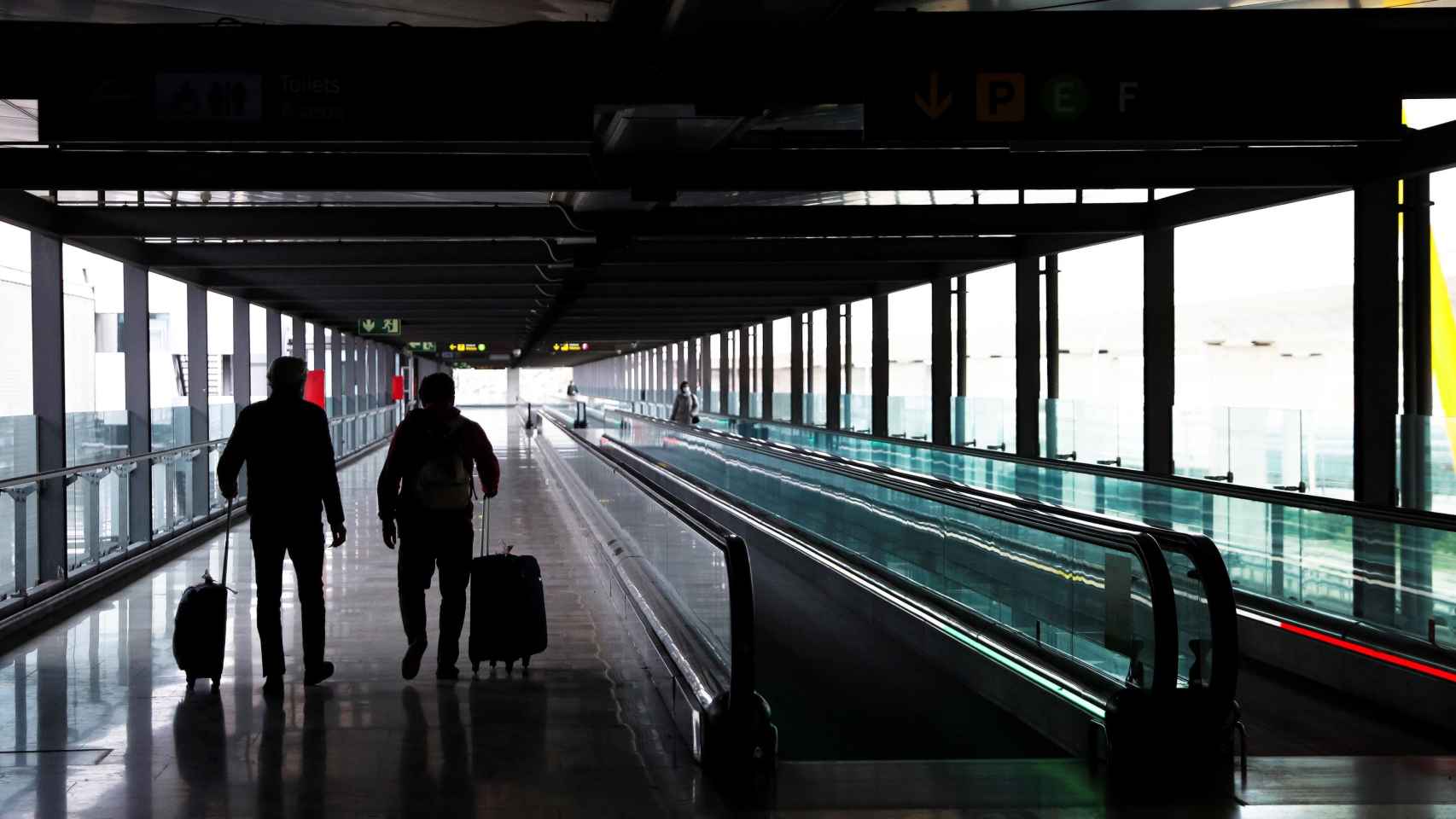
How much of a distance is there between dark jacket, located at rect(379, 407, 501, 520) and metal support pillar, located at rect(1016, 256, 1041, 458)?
12.0 m

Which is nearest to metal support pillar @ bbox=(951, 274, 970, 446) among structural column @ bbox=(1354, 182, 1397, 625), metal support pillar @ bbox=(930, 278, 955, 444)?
metal support pillar @ bbox=(930, 278, 955, 444)

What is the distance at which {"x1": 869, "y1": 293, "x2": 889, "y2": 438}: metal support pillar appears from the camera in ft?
81.7

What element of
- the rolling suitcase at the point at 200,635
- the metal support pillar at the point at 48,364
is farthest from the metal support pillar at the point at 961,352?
the rolling suitcase at the point at 200,635

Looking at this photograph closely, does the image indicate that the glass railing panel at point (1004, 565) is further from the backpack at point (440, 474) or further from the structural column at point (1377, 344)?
the structural column at point (1377, 344)

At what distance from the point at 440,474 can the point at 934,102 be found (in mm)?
3062

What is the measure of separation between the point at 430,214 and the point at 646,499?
566cm

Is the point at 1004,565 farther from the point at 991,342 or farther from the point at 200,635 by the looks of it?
the point at 991,342

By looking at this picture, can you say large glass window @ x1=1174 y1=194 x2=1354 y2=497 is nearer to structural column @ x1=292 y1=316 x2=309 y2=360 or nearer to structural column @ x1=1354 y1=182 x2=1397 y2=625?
structural column @ x1=1354 y1=182 x2=1397 y2=625

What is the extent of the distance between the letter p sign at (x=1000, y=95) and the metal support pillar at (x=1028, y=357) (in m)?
11.4

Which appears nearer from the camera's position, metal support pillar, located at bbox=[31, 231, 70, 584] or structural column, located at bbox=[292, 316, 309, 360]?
metal support pillar, located at bbox=[31, 231, 70, 584]

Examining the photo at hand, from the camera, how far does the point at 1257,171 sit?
35.5ft

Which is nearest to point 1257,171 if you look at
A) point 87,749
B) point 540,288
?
point 87,749

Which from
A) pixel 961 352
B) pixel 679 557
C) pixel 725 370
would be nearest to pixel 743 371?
pixel 725 370

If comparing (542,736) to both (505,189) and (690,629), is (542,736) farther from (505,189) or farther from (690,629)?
(505,189)
